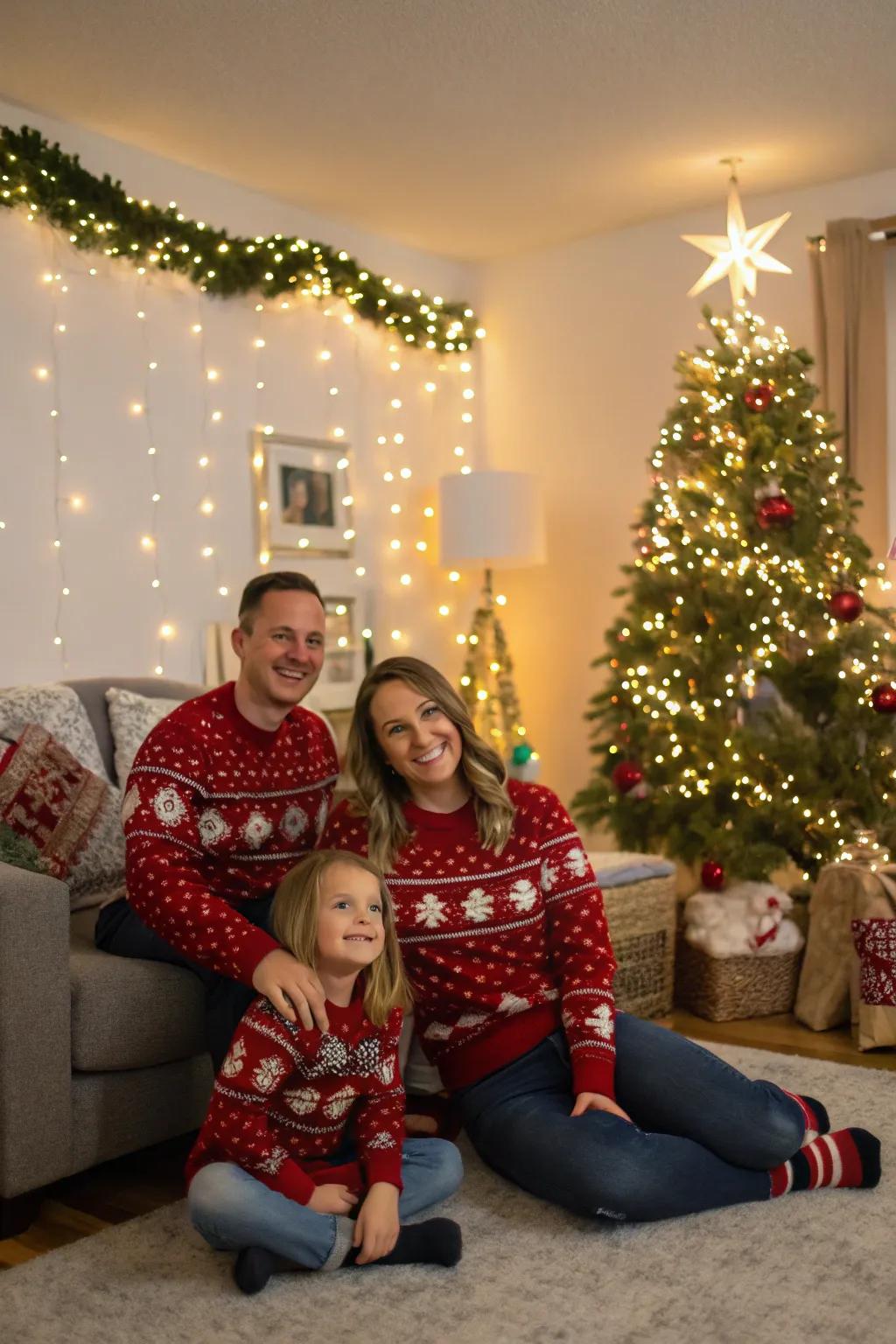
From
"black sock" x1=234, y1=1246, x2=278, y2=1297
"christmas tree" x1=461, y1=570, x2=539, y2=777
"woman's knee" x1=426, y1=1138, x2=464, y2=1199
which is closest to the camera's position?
"black sock" x1=234, y1=1246, x2=278, y2=1297

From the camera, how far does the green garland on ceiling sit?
152 inches

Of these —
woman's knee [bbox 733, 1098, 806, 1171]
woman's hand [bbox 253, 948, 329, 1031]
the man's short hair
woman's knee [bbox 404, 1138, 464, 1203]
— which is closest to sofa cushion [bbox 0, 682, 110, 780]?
the man's short hair

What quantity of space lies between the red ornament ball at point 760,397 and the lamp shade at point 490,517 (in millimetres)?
1124

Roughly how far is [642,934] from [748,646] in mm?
963

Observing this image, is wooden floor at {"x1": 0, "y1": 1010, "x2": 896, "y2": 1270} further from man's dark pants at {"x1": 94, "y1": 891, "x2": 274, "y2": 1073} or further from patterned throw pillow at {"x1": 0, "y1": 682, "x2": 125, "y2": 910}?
patterned throw pillow at {"x1": 0, "y1": 682, "x2": 125, "y2": 910}

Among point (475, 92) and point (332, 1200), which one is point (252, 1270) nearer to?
point (332, 1200)

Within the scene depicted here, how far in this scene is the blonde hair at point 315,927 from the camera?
222cm

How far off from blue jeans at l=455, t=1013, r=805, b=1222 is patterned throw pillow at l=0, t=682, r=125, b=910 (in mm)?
1074

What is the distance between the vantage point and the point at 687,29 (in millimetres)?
3592

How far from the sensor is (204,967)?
2.45 meters

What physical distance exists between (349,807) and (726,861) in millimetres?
1809

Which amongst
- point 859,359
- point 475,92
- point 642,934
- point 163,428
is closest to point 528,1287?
point 642,934

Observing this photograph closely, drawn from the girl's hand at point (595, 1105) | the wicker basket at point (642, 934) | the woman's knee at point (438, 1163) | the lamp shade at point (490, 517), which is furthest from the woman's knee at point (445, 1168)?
the lamp shade at point (490, 517)

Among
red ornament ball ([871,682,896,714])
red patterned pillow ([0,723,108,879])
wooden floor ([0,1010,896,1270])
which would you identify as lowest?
wooden floor ([0,1010,896,1270])
